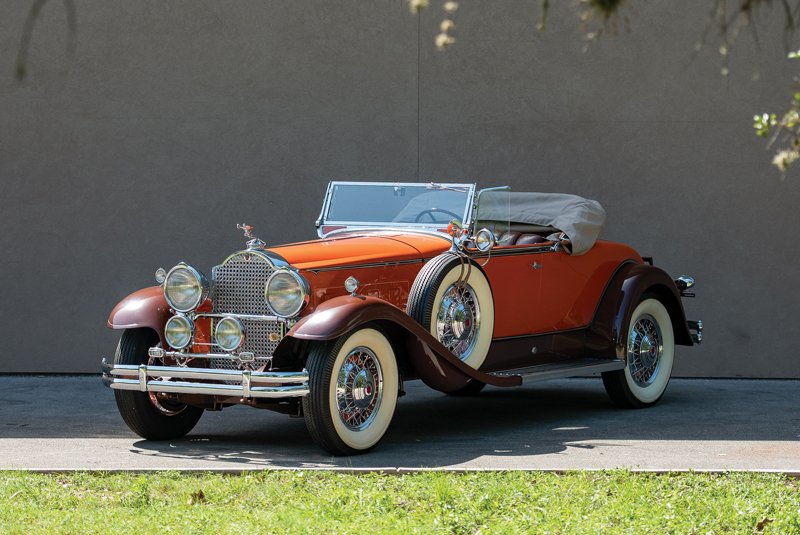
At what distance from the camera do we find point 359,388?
464cm

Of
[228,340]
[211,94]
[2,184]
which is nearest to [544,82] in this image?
[211,94]

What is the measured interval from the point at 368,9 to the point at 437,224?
306 cm

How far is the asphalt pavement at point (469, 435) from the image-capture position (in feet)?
14.3

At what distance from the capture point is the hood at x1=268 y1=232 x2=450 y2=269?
502cm

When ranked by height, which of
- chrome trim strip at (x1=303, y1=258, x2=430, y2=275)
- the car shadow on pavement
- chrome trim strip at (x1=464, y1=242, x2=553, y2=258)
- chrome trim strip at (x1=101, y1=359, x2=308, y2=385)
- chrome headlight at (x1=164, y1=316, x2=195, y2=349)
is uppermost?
chrome trim strip at (x1=464, y1=242, x2=553, y2=258)

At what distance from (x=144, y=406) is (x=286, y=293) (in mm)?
Answer: 1062

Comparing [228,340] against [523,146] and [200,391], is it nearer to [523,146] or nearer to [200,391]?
[200,391]

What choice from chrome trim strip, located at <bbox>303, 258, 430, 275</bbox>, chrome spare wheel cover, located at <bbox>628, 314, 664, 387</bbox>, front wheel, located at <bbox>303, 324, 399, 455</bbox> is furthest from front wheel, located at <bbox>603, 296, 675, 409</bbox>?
front wheel, located at <bbox>303, 324, 399, 455</bbox>

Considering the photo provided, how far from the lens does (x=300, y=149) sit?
8.05m

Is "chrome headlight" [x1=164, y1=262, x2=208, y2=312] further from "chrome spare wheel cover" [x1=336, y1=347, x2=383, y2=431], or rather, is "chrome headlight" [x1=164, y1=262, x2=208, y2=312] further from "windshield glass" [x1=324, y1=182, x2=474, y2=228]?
"windshield glass" [x1=324, y1=182, x2=474, y2=228]

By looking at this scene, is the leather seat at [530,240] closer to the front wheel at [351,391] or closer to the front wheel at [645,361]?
the front wheel at [645,361]

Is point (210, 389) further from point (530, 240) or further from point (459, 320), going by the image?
point (530, 240)

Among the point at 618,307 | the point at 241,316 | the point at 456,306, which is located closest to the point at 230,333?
the point at 241,316

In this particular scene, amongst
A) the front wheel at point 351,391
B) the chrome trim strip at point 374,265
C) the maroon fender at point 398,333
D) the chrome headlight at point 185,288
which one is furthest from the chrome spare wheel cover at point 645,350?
the chrome headlight at point 185,288
